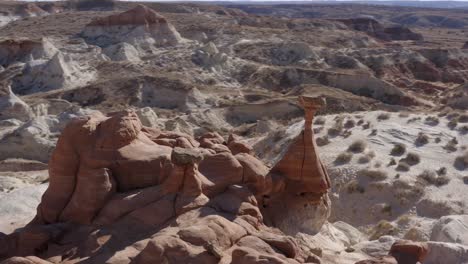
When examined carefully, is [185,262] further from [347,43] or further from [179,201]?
[347,43]

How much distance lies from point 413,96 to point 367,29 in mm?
60544

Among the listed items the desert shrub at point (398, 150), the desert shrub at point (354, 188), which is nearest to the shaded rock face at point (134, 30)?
the desert shrub at point (398, 150)

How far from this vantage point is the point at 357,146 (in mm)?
26609

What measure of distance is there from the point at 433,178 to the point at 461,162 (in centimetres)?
250

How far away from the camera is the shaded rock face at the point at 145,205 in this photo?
12.0m

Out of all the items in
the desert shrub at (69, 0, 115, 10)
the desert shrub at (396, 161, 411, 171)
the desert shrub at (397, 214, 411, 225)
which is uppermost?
the desert shrub at (396, 161, 411, 171)

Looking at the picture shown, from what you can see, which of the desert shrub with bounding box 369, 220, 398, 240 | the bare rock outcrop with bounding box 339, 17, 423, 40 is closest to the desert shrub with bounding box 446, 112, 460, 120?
the desert shrub with bounding box 369, 220, 398, 240

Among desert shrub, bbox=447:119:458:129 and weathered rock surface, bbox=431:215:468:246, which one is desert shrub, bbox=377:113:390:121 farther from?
weathered rock surface, bbox=431:215:468:246

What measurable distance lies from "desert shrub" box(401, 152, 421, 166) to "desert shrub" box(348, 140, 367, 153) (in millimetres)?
1811

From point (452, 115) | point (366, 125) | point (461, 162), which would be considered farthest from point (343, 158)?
point (452, 115)

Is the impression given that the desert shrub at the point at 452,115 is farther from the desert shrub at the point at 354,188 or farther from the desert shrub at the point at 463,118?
the desert shrub at the point at 354,188

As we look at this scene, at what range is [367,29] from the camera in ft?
377

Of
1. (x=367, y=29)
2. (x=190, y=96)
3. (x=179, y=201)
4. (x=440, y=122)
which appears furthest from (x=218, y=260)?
(x=367, y=29)

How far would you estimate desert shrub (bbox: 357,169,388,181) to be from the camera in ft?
78.8
